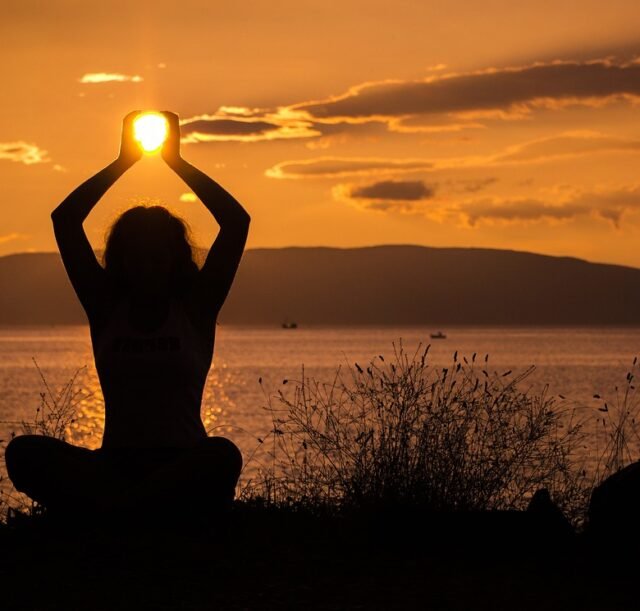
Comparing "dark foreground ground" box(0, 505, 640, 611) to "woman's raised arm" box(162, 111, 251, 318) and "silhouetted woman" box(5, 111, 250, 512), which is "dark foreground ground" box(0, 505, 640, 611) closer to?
"silhouetted woman" box(5, 111, 250, 512)

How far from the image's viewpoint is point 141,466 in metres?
6.15

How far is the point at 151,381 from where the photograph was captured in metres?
5.95

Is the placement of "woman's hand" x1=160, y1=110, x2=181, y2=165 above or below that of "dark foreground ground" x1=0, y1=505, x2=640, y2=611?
above

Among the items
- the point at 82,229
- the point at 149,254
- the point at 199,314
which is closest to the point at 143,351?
the point at 199,314

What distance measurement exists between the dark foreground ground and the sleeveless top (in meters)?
0.63

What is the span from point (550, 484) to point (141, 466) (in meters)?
3.91

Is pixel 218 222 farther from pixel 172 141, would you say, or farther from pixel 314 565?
pixel 314 565

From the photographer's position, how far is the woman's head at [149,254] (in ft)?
20.2

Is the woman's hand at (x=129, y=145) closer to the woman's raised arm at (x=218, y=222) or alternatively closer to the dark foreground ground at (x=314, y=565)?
the woman's raised arm at (x=218, y=222)

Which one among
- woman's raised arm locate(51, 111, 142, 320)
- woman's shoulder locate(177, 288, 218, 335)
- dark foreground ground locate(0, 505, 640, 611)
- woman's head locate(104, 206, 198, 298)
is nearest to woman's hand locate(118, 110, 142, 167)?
woman's raised arm locate(51, 111, 142, 320)

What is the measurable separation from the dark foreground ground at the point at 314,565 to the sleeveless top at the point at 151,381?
63 cm

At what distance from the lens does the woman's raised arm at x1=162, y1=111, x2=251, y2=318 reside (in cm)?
623

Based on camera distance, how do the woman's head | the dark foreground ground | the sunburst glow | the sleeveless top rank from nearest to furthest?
the dark foreground ground, the sleeveless top, the woman's head, the sunburst glow

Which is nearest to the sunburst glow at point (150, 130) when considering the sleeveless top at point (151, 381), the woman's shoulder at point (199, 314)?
the woman's shoulder at point (199, 314)
